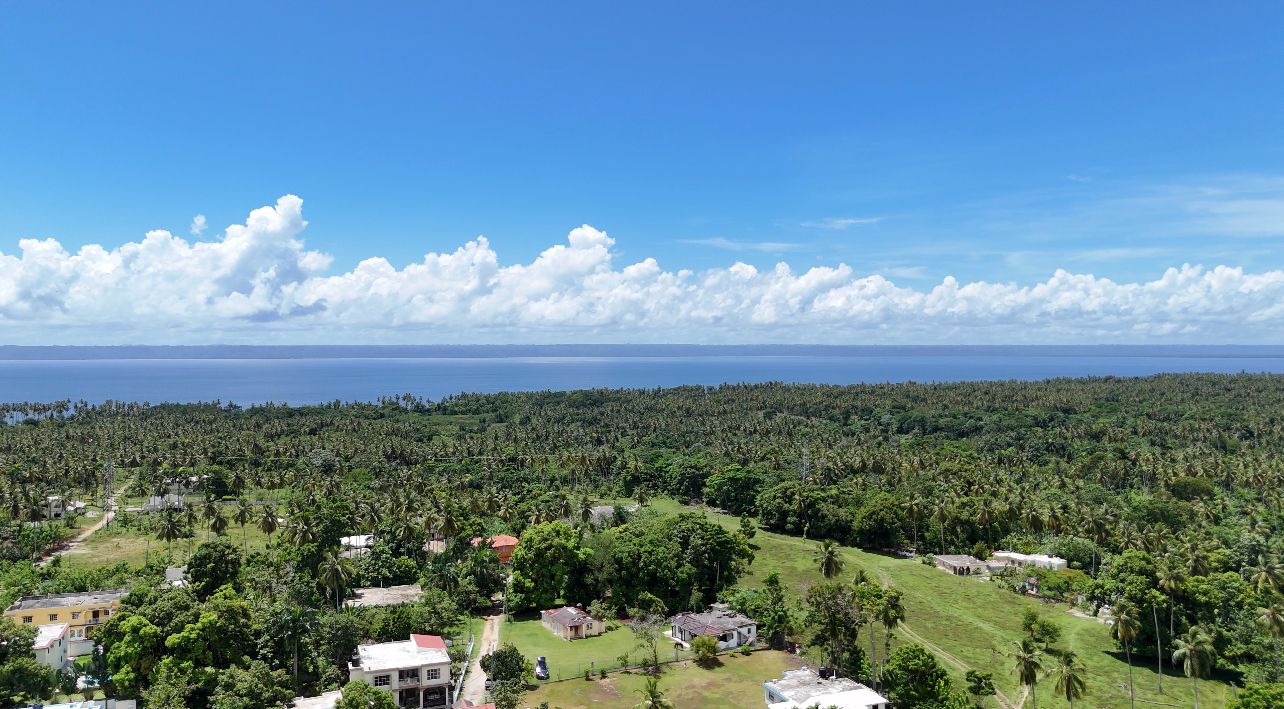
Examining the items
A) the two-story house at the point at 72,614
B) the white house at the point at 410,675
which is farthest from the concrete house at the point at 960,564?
the two-story house at the point at 72,614

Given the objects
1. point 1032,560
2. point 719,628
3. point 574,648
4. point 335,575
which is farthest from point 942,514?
point 335,575

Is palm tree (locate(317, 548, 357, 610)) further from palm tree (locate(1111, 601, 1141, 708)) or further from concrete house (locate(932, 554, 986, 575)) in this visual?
concrete house (locate(932, 554, 986, 575))

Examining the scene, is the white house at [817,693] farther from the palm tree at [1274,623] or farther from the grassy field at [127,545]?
the grassy field at [127,545]

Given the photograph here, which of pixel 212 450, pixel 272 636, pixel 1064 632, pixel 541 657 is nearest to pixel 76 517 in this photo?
pixel 212 450

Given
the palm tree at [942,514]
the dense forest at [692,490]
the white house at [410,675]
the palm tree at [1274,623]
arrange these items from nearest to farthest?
the white house at [410,675] → the palm tree at [1274,623] → the dense forest at [692,490] → the palm tree at [942,514]

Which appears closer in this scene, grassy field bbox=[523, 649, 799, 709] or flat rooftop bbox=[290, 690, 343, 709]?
flat rooftop bbox=[290, 690, 343, 709]

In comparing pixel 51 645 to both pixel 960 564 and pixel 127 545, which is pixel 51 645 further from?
pixel 960 564

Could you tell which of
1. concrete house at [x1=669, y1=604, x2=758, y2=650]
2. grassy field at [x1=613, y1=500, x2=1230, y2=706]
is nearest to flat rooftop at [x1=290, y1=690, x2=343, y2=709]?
concrete house at [x1=669, y1=604, x2=758, y2=650]
